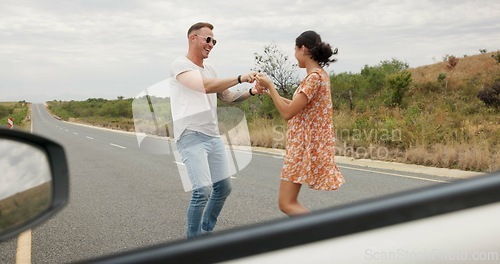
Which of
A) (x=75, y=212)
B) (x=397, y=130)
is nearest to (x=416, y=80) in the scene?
(x=397, y=130)

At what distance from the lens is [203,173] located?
404cm

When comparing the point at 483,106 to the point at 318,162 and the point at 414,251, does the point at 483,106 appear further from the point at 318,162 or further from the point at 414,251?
the point at 414,251

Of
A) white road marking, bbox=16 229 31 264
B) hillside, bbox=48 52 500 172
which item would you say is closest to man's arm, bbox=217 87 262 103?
hillside, bbox=48 52 500 172

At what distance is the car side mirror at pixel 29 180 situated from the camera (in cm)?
125

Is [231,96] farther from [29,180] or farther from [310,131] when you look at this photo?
[29,180]

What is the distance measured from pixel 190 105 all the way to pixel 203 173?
495 mm

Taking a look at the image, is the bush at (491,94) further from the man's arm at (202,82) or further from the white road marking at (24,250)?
the white road marking at (24,250)

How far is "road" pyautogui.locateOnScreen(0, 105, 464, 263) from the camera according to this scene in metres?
5.30

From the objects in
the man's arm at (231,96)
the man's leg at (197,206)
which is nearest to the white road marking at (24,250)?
the man's leg at (197,206)

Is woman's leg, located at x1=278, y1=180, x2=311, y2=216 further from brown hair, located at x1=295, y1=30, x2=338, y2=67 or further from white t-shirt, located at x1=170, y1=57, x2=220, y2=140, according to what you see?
brown hair, located at x1=295, y1=30, x2=338, y2=67

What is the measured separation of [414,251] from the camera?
0.94m

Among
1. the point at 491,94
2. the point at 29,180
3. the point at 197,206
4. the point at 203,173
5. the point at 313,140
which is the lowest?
the point at 197,206

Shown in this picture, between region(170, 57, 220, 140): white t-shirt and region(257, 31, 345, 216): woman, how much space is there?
1.90 ft

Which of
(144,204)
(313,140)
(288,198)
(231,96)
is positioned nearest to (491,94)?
(231,96)
